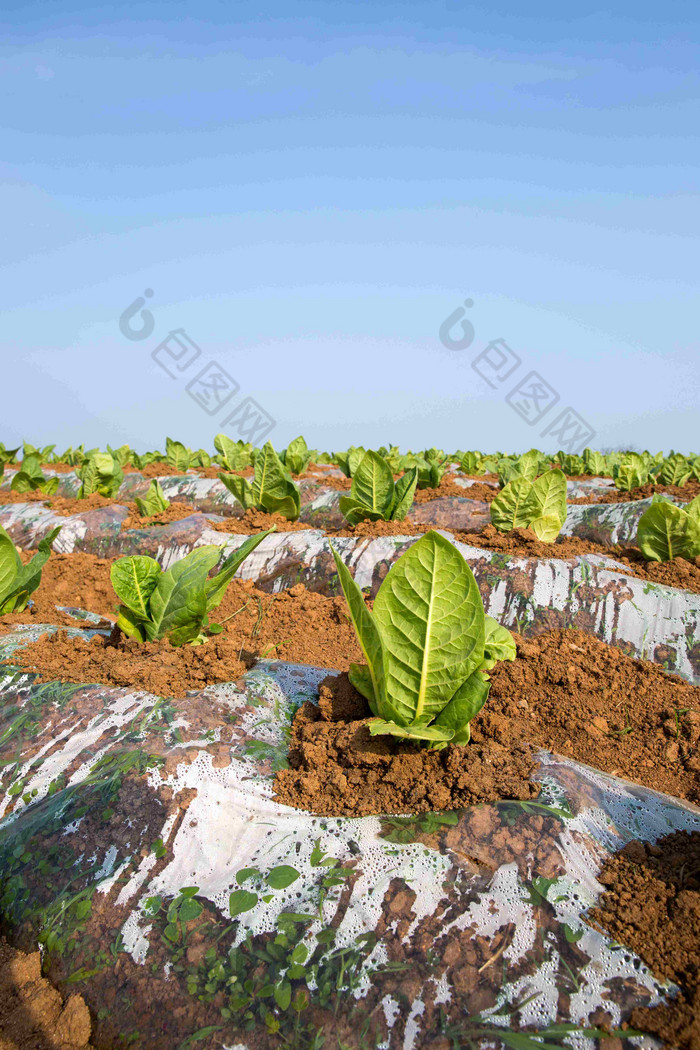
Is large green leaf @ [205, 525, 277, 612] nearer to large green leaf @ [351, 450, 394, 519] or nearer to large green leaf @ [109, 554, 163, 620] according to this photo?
large green leaf @ [109, 554, 163, 620]

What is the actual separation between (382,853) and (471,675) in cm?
51

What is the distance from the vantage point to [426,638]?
1797mm

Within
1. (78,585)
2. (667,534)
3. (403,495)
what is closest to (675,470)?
(667,534)

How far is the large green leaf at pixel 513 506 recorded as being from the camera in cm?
488

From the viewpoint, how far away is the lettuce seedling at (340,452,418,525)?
195 inches

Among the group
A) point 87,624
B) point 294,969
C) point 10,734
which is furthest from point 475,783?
point 87,624

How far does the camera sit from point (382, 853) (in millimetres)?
1477

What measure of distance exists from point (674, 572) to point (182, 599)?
3113mm

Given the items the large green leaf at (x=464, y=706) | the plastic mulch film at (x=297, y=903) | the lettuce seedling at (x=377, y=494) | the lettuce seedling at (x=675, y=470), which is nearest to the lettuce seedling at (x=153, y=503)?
the lettuce seedling at (x=377, y=494)

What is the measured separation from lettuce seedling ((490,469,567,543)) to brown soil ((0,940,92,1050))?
4.07 m

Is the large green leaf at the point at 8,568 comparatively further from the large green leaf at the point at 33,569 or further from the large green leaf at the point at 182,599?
the large green leaf at the point at 182,599

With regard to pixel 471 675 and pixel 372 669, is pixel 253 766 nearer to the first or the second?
pixel 372 669

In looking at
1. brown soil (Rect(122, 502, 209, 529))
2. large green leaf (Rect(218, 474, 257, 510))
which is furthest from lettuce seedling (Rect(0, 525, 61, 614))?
brown soil (Rect(122, 502, 209, 529))

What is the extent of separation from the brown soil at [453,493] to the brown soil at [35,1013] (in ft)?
18.8
